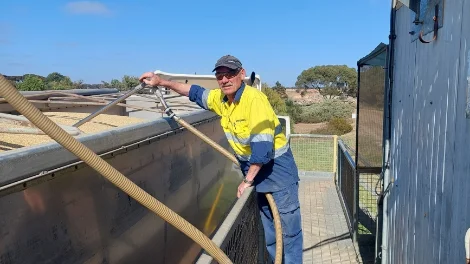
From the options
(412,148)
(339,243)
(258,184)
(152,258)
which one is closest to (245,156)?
(258,184)

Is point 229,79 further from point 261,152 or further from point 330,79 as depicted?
point 330,79

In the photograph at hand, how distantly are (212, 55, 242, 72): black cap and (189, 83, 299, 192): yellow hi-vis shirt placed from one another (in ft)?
0.55

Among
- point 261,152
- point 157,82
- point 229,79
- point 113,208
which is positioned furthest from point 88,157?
point 157,82

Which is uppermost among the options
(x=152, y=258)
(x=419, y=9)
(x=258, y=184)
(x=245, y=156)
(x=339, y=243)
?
(x=419, y=9)

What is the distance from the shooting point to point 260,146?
3.19m

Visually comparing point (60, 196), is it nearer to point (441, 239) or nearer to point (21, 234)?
point (21, 234)

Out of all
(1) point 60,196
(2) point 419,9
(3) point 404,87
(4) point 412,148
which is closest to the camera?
(1) point 60,196

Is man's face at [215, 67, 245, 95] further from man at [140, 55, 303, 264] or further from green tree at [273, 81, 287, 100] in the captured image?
green tree at [273, 81, 287, 100]

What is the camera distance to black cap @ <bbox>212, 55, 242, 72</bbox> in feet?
11.2

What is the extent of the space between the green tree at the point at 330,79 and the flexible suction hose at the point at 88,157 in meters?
58.7

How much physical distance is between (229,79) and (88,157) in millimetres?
1770

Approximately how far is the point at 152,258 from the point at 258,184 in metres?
1.06

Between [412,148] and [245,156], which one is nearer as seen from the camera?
[245,156]

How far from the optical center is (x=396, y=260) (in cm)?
454
